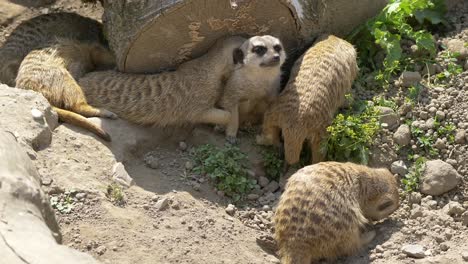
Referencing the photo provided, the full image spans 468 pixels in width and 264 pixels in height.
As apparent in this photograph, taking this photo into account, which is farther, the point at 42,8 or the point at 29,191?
the point at 42,8

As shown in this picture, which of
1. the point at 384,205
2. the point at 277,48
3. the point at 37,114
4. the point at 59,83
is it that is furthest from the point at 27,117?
the point at 384,205

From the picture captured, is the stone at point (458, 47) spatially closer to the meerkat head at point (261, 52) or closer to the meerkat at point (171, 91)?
the meerkat head at point (261, 52)

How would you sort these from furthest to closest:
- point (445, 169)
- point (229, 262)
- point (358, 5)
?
point (358, 5)
point (445, 169)
point (229, 262)

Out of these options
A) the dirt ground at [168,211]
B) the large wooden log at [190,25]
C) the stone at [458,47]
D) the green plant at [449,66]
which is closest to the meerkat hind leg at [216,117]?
the dirt ground at [168,211]

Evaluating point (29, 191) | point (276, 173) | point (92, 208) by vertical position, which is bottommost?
point (276, 173)

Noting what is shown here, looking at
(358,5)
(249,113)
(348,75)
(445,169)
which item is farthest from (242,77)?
(445,169)

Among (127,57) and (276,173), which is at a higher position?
(127,57)

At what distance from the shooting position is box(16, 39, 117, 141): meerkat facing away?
3.90 meters

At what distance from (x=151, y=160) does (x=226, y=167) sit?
39 centimetres

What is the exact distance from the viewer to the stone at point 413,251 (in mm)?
3398

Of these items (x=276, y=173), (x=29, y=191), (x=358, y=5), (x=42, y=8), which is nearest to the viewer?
(x=29, y=191)

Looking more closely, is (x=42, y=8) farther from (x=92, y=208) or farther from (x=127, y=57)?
(x=92, y=208)

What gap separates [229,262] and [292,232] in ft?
0.98

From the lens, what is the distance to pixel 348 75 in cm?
416
